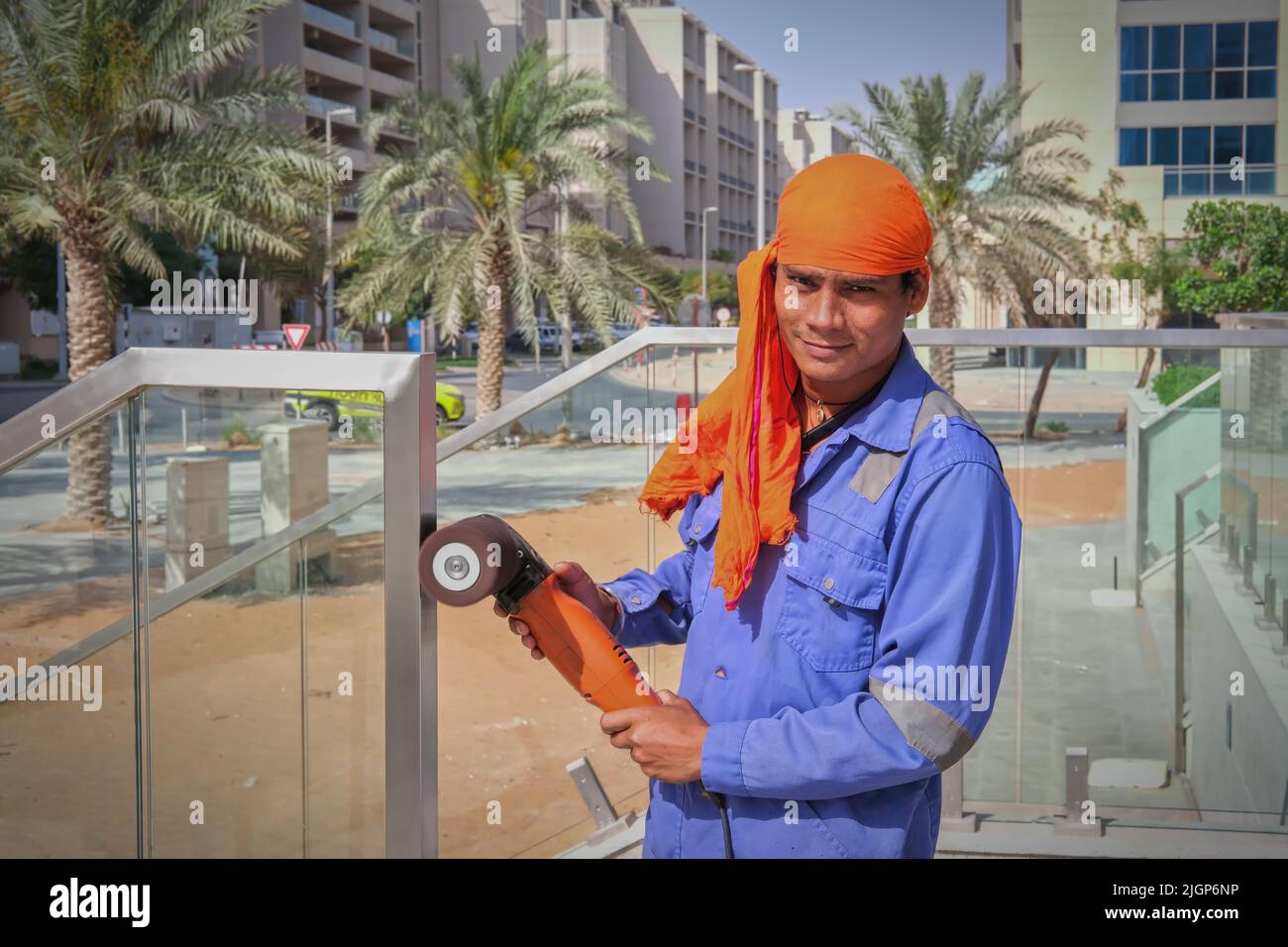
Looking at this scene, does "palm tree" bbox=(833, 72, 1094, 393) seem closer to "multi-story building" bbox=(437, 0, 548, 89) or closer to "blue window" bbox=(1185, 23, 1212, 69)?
"blue window" bbox=(1185, 23, 1212, 69)

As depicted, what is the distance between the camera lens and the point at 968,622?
1.44 m

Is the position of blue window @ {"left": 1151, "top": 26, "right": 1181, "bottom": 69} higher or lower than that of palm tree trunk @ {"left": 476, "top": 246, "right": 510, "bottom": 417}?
higher

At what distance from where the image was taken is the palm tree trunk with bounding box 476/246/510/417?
761 inches

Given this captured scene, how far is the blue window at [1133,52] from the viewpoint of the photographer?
40812 mm

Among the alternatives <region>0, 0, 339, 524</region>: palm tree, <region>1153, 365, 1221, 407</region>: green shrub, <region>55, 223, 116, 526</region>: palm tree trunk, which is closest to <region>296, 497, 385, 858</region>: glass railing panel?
<region>1153, 365, 1221, 407</region>: green shrub

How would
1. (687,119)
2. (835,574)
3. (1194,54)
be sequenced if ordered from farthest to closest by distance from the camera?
(687,119), (1194,54), (835,574)

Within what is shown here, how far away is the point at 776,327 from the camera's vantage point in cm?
167

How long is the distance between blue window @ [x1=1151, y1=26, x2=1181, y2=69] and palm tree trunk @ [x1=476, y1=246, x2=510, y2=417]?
28438 mm

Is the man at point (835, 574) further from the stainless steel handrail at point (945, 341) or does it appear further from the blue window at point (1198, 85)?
the blue window at point (1198, 85)

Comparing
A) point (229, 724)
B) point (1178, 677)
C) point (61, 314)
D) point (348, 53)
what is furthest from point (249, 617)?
point (348, 53)

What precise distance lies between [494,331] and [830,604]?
59.7 ft

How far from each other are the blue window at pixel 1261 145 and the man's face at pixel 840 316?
43.3 metres

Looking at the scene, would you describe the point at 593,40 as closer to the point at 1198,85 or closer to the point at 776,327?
the point at 1198,85

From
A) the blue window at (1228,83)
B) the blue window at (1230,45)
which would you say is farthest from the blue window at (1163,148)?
the blue window at (1230,45)
